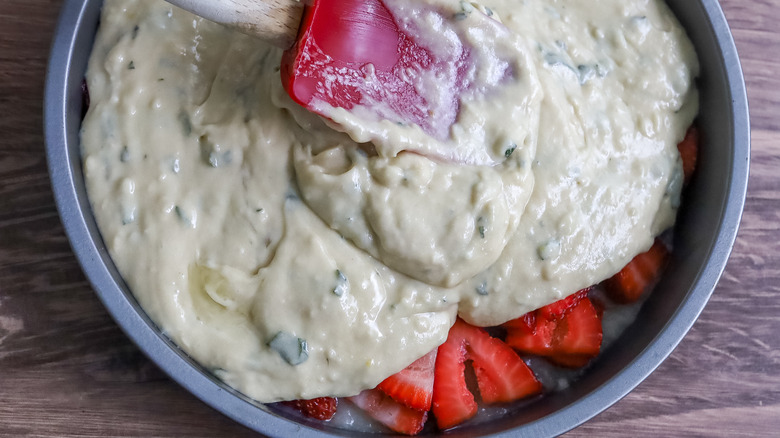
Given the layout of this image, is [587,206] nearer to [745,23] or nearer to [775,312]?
Result: [775,312]

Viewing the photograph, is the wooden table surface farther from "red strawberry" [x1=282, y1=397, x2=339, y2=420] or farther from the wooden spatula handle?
the wooden spatula handle

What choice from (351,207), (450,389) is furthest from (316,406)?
(351,207)

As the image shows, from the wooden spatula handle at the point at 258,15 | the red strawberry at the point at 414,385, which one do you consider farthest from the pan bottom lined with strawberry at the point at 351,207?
the wooden spatula handle at the point at 258,15

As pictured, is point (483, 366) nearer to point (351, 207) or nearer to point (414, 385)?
point (414, 385)

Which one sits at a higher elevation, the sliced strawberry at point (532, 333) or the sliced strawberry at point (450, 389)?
the sliced strawberry at point (532, 333)

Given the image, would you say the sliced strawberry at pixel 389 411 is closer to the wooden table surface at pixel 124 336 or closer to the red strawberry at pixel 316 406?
the red strawberry at pixel 316 406

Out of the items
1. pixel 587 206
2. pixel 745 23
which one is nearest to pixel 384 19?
pixel 587 206

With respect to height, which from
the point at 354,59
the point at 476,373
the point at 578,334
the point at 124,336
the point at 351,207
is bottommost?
the point at 124,336
